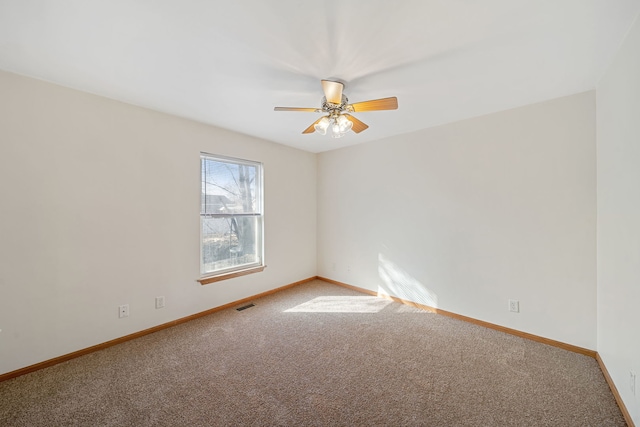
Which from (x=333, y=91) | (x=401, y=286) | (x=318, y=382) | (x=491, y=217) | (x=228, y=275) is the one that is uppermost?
(x=333, y=91)

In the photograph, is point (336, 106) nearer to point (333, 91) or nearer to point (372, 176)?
point (333, 91)

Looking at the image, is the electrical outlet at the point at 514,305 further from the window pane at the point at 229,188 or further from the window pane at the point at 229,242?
the window pane at the point at 229,188

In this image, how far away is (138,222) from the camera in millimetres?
2609

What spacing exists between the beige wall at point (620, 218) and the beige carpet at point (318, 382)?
0.33 meters

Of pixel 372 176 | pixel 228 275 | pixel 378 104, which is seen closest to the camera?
pixel 378 104

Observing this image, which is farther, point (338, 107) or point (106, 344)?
point (106, 344)

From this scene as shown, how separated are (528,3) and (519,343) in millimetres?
2807

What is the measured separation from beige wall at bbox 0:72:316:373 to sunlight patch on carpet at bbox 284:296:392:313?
1.14 metres

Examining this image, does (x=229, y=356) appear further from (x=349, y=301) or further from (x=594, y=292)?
(x=594, y=292)

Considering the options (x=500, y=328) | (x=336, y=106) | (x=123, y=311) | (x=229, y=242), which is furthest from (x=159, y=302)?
(x=500, y=328)

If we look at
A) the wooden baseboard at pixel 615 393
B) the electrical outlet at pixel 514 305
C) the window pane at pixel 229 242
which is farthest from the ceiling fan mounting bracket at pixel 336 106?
the wooden baseboard at pixel 615 393

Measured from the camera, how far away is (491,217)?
9.12 ft

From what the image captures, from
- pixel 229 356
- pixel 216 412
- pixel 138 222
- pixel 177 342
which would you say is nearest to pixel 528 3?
pixel 216 412

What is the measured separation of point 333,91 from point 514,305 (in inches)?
112
